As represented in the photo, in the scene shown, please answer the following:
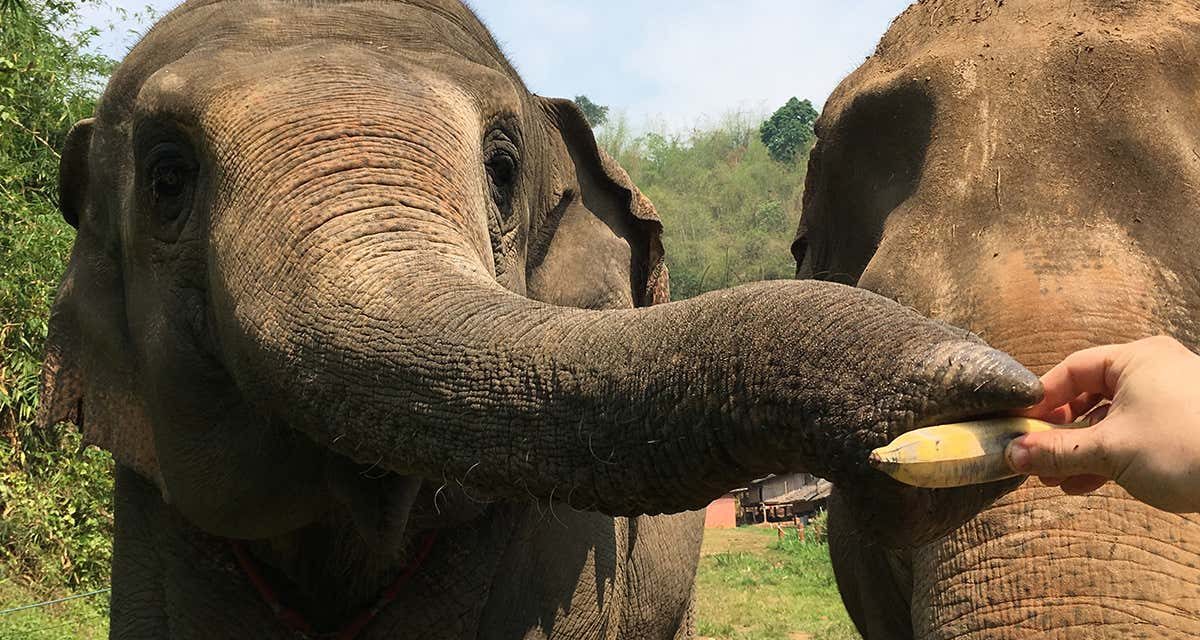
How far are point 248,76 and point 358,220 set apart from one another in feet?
1.96

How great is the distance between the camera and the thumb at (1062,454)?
1.71 metres

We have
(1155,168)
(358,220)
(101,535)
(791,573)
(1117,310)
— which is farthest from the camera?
(791,573)

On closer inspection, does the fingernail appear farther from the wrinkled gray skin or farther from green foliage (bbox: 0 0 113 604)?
green foliage (bbox: 0 0 113 604)

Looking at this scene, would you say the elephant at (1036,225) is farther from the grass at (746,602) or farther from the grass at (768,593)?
the grass at (768,593)

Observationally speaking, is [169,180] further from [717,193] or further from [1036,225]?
[717,193]

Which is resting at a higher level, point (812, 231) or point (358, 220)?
point (812, 231)

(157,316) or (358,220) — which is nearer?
(358,220)

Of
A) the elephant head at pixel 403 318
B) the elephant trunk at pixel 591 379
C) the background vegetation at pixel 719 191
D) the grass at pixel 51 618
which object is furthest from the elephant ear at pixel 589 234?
the background vegetation at pixel 719 191

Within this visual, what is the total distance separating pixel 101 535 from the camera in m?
9.16

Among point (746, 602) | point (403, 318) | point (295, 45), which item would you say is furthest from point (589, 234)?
point (746, 602)

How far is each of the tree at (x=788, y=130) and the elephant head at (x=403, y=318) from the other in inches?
3268

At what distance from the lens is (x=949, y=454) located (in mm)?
1672

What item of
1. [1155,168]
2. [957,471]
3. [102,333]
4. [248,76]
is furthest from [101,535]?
[957,471]

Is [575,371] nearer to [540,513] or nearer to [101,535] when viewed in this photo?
[540,513]
